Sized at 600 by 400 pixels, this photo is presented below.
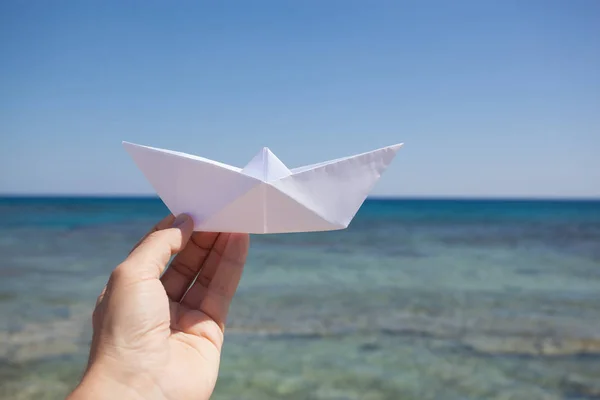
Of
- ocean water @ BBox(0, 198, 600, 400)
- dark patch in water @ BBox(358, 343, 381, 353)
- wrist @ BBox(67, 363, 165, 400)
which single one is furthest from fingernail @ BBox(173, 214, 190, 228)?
dark patch in water @ BBox(358, 343, 381, 353)

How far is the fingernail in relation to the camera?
189 centimetres

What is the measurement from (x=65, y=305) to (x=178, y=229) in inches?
262

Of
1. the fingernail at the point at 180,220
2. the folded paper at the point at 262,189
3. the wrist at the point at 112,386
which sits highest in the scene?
the folded paper at the point at 262,189

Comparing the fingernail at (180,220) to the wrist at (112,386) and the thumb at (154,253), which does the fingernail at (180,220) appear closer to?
the thumb at (154,253)

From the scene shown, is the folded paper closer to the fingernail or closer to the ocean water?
the fingernail

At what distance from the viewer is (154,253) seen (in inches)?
70.4

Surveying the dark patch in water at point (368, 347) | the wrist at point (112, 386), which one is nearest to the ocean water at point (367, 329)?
the dark patch in water at point (368, 347)

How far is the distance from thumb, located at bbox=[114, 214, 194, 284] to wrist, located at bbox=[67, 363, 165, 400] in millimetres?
286

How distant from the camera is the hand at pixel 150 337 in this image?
1.67 metres

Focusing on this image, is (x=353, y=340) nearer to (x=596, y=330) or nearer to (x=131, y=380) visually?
(x=596, y=330)

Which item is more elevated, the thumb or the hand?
the thumb

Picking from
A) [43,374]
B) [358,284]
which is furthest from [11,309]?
[358,284]

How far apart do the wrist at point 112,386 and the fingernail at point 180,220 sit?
51 cm

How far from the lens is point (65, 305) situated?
7664 mm
